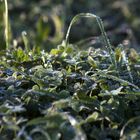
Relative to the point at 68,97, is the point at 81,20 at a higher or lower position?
higher

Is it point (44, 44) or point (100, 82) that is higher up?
point (44, 44)

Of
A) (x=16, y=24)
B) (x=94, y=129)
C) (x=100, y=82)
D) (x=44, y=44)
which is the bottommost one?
(x=94, y=129)

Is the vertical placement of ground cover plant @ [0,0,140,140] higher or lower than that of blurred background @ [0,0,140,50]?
lower

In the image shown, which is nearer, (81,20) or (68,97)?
(68,97)

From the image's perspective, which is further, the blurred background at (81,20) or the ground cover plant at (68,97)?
the blurred background at (81,20)

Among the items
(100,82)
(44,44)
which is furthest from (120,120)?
(44,44)

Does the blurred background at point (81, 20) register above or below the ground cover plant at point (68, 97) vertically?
above

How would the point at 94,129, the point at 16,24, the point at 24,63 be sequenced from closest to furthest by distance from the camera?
the point at 94,129 < the point at 24,63 < the point at 16,24

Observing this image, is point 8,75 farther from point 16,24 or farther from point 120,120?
point 16,24
